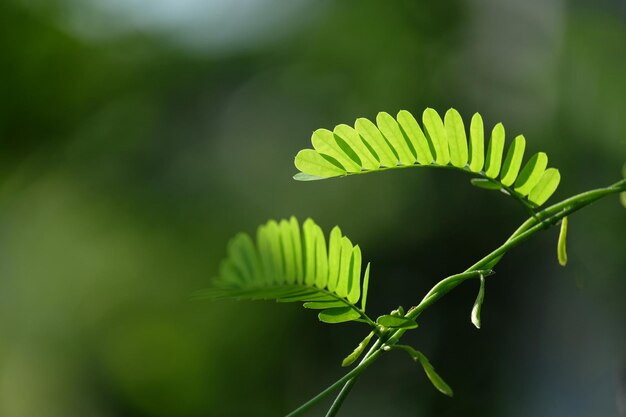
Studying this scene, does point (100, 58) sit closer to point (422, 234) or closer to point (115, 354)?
point (115, 354)

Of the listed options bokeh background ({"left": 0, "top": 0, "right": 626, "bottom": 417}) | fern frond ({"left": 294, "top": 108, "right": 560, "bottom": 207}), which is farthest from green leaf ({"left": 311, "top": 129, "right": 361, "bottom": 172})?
bokeh background ({"left": 0, "top": 0, "right": 626, "bottom": 417})

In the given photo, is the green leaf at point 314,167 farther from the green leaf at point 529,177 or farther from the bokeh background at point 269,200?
the bokeh background at point 269,200

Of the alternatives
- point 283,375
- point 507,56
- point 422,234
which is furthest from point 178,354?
point 507,56

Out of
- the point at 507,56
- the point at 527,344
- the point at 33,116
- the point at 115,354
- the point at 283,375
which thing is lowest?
the point at 527,344

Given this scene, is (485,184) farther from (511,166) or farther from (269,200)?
(269,200)

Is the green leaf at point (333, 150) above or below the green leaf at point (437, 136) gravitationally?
above

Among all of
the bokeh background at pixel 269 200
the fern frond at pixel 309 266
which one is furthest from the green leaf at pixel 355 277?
the bokeh background at pixel 269 200
